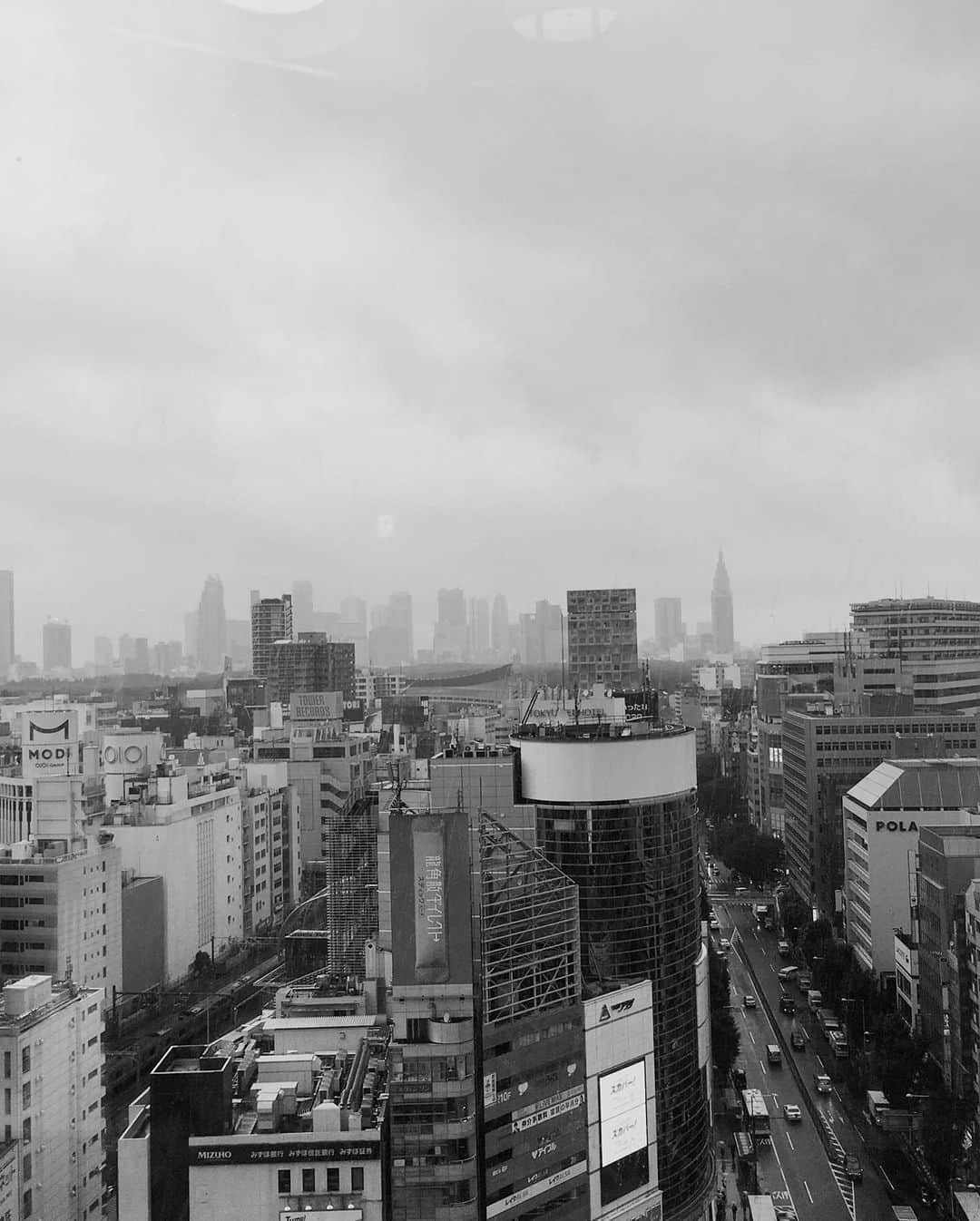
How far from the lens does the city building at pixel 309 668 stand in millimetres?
20359

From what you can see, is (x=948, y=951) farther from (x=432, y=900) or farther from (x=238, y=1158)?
(x=238, y=1158)

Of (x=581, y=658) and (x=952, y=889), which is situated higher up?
(x=581, y=658)

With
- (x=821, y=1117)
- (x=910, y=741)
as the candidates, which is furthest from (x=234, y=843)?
(x=910, y=741)

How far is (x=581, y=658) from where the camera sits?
17.3 m

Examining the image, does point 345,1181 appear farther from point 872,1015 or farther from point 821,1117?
point 872,1015

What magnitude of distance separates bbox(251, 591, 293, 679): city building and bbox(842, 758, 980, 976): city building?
28.4ft

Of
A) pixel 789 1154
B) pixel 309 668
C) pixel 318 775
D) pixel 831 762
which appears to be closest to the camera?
pixel 789 1154

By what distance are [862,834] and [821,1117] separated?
11.5ft

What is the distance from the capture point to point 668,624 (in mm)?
16062

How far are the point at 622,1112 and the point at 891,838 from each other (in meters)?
6.21

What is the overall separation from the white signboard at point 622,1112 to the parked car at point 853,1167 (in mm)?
2358

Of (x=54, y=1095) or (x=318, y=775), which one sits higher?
(x=318, y=775)

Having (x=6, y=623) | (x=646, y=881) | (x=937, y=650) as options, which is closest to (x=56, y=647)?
(x=6, y=623)

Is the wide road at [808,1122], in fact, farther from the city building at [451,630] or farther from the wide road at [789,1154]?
the city building at [451,630]
